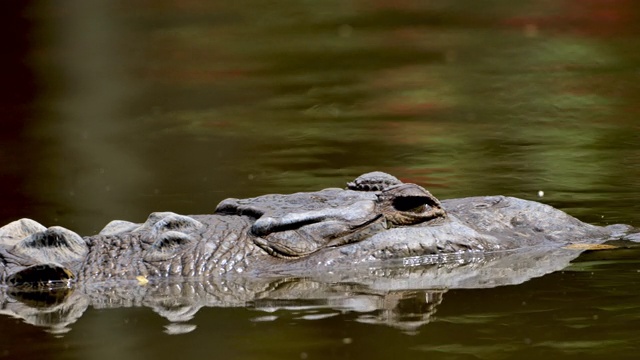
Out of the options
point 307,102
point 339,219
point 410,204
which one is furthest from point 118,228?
point 307,102

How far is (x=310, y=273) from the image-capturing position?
21.1 ft

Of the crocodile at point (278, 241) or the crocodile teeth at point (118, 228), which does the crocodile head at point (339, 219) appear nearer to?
the crocodile at point (278, 241)

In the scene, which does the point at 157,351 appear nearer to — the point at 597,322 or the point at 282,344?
the point at 282,344

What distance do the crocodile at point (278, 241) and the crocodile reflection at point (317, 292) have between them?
70 mm

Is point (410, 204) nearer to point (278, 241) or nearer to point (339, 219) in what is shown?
point (339, 219)

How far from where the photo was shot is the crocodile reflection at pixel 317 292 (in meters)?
5.74

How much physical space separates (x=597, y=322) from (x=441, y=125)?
6.70m

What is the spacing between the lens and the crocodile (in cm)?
647

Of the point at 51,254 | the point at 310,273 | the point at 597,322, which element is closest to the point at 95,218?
the point at 51,254

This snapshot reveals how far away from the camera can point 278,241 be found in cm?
650

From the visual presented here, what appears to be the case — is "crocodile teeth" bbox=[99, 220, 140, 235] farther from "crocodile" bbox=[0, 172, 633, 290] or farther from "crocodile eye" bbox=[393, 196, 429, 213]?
"crocodile eye" bbox=[393, 196, 429, 213]

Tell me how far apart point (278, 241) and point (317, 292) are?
0.51m

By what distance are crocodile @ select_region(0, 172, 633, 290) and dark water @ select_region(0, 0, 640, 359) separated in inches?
22.5

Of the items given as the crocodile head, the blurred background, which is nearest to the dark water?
the blurred background
